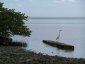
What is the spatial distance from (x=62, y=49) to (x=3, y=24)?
673cm

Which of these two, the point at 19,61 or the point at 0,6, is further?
the point at 0,6

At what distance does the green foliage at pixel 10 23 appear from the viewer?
109 feet

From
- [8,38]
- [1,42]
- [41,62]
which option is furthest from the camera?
[8,38]

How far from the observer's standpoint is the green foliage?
3311cm

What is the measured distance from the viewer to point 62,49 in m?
33.8

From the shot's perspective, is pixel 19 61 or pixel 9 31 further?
pixel 9 31

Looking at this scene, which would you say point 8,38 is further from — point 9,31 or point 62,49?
point 62,49

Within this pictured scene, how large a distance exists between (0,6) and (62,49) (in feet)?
26.4

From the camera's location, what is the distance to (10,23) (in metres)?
33.3

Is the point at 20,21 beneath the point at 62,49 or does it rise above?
above

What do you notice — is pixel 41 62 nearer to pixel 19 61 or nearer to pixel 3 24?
pixel 19 61

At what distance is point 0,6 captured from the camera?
34.2 meters

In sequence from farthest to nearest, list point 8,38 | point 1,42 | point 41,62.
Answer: point 8,38, point 1,42, point 41,62

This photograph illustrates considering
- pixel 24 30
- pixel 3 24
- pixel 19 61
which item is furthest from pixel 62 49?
pixel 19 61
